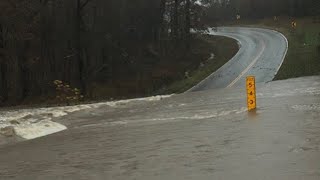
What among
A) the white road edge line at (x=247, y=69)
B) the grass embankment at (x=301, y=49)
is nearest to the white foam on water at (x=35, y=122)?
the white road edge line at (x=247, y=69)

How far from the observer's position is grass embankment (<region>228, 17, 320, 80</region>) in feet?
124

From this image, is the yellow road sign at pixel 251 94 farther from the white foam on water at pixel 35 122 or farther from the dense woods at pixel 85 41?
the dense woods at pixel 85 41

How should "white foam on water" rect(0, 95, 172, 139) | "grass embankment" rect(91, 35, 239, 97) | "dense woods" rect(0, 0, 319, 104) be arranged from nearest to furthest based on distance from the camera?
"white foam on water" rect(0, 95, 172, 139), "dense woods" rect(0, 0, 319, 104), "grass embankment" rect(91, 35, 239, 97)

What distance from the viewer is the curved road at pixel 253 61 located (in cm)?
3926

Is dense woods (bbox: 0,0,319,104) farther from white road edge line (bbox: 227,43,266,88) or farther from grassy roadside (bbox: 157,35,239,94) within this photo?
white road edge line (bbox: 227,43,266,88)

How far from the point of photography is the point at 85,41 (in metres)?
48.8

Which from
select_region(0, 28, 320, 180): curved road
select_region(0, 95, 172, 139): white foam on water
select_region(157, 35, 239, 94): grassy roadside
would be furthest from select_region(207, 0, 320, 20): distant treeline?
select_region(0, 28, 320, 180): curved road

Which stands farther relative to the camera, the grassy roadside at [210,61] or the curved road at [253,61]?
the curved road at [253,61]

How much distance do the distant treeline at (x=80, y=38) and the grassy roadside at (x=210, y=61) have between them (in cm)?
474

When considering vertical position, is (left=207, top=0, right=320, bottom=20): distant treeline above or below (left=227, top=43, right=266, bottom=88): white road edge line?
above

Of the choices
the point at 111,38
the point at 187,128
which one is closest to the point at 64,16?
the point at 111,38

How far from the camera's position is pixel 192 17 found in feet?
207

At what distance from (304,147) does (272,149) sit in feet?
2.03

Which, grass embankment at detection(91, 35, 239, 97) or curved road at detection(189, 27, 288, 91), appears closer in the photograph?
curved road at detection(189, 27, 288, 91)
